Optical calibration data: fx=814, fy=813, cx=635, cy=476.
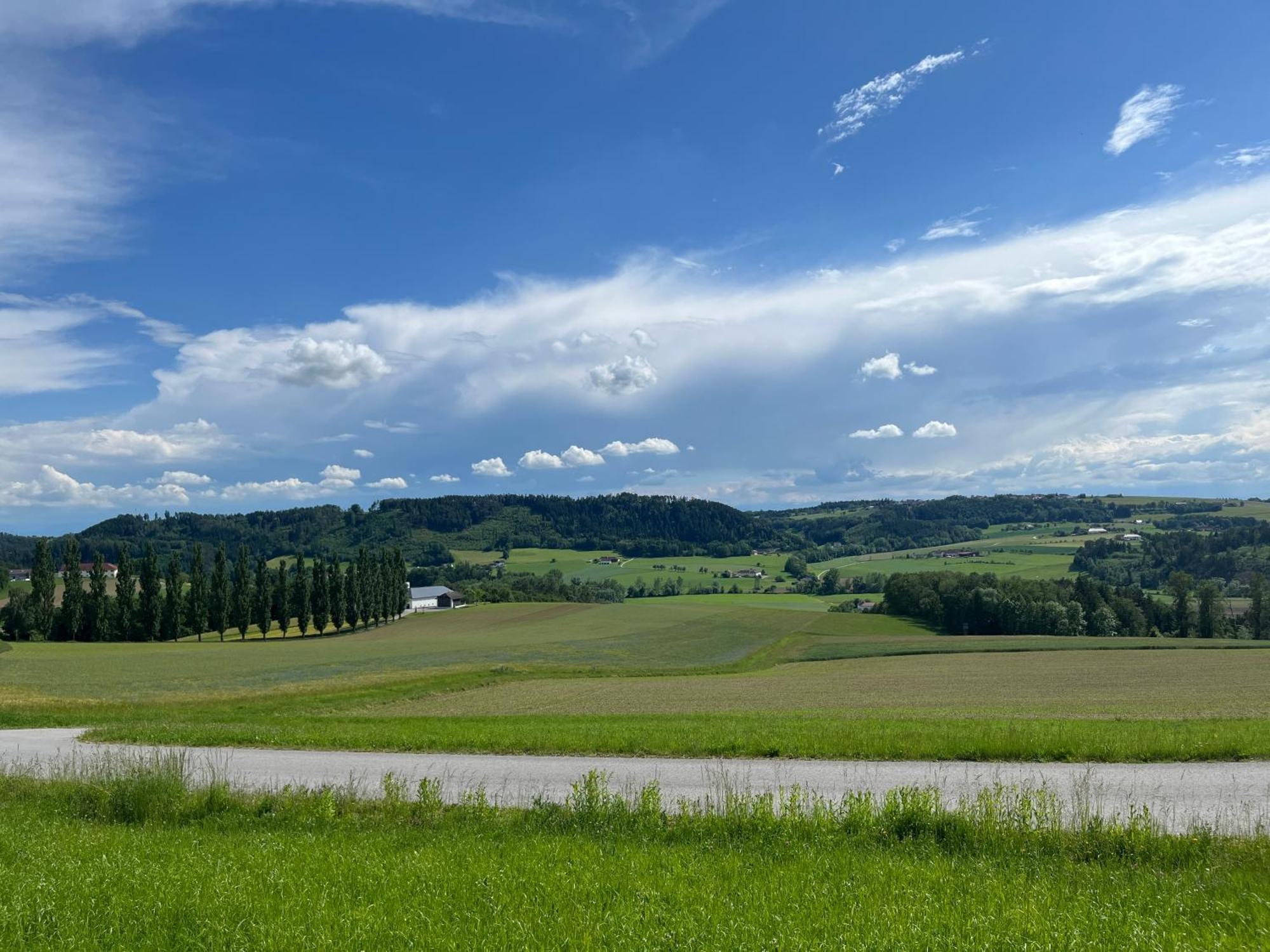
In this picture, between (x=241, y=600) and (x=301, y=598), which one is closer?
(x=241, y=600)

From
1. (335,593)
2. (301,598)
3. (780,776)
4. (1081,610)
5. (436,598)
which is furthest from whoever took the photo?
(436,598)

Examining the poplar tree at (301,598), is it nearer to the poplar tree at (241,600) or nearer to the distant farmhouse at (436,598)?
the poplar tree at (241,600)

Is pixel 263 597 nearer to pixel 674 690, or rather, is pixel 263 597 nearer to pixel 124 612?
pixel 124 612

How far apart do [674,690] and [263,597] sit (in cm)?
8424

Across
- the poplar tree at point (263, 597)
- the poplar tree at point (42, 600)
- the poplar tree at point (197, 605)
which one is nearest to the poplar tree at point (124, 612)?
the poplar tree at point (197, 605)

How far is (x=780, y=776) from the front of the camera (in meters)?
14.9

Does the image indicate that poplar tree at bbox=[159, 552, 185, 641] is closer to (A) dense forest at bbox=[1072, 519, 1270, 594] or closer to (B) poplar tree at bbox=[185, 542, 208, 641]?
(B) poplar tree at bbox=[185, 542, 208, 641]

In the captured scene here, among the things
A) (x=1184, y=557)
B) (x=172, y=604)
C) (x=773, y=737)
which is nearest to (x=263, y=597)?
(x=172, y=604)

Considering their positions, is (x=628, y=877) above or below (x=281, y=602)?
above

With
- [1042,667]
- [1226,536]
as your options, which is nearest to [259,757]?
[1042,667]

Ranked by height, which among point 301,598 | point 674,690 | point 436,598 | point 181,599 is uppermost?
point 181,599

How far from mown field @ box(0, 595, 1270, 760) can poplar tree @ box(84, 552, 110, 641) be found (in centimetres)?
922

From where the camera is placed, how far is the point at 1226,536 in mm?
162375

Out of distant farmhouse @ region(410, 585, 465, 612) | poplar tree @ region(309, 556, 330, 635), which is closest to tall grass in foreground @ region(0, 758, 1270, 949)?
poplar tree @ region(309, 556, 330, 635)
